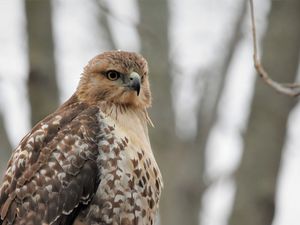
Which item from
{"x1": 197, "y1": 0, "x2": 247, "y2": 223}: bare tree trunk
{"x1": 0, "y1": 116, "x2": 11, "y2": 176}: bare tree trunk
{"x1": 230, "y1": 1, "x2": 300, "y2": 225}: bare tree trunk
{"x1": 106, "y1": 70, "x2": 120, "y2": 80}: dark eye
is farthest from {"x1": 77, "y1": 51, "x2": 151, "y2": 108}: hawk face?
{"x1": 197, "y1": 0, "x2": 247, "y2": 223}: bare tree trunk

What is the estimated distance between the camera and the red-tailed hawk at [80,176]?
7391 millimetres

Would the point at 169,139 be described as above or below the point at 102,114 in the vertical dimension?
below

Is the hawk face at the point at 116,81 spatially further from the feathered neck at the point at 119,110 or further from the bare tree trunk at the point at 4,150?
the bare tree trunk at the point at 4,150

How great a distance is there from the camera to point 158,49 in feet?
41.9

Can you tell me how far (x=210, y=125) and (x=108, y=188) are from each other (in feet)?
16.5

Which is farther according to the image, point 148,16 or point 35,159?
point 148,16

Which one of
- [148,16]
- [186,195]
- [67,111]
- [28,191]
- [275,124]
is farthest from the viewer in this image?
[148,16]

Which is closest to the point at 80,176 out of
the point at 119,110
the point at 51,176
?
the point at 51,176

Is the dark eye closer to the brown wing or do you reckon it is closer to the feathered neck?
the feathered neck

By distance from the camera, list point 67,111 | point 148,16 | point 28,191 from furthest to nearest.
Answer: point 148,16 < point 67,111 < point 28,191

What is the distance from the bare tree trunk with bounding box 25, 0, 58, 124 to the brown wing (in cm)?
224

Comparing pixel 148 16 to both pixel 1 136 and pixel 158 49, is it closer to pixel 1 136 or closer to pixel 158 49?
pixel 158 49

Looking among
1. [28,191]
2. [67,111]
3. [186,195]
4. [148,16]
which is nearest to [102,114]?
[67,111]

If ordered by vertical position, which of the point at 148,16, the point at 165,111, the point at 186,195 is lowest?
the point at 186,195
